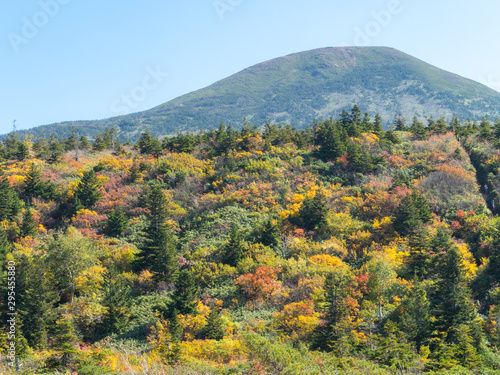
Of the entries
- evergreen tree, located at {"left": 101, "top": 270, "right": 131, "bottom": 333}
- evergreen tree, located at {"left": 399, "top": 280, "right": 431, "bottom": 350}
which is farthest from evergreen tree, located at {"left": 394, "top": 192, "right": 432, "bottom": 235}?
evergreen tree, located at {"left": 101, "top": 270, "right": 131, "bottom": 333}

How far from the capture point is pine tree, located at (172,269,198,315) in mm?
24688

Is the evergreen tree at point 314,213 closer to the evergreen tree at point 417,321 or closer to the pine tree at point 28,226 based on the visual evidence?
the evergreen tree at point 417,321

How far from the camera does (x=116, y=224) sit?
36.3 m

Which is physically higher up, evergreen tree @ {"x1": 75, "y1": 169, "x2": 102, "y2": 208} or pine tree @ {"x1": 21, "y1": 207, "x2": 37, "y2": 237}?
evergreen tree @ {"x1": 75, "y1": 169, "x2": 102, "y2": 208}

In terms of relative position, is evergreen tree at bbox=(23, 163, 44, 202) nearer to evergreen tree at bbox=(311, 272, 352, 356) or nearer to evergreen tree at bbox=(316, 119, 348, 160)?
evergreen tree at bbox=(316, 119, 348, 160)

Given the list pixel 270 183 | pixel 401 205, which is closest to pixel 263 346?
pixel 401 205

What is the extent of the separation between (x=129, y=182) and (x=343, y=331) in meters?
33.3

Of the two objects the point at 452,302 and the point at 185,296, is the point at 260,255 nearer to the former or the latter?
the point at 185,296

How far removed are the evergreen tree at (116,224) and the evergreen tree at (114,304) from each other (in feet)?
34.8

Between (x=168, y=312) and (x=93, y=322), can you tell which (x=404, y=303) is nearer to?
(x=168, y=312)

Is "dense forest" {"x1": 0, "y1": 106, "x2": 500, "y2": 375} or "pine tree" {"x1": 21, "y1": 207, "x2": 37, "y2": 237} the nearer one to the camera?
"dense forest" {"x1": 0, "y1": 106, "x2": 500, "y2": 375}

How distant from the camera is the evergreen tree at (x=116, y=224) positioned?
119 ft

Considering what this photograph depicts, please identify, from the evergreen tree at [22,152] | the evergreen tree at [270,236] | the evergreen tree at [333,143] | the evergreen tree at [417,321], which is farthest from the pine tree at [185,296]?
the evergreen tree at [22,152]

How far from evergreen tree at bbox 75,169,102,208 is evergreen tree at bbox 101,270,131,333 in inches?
660
